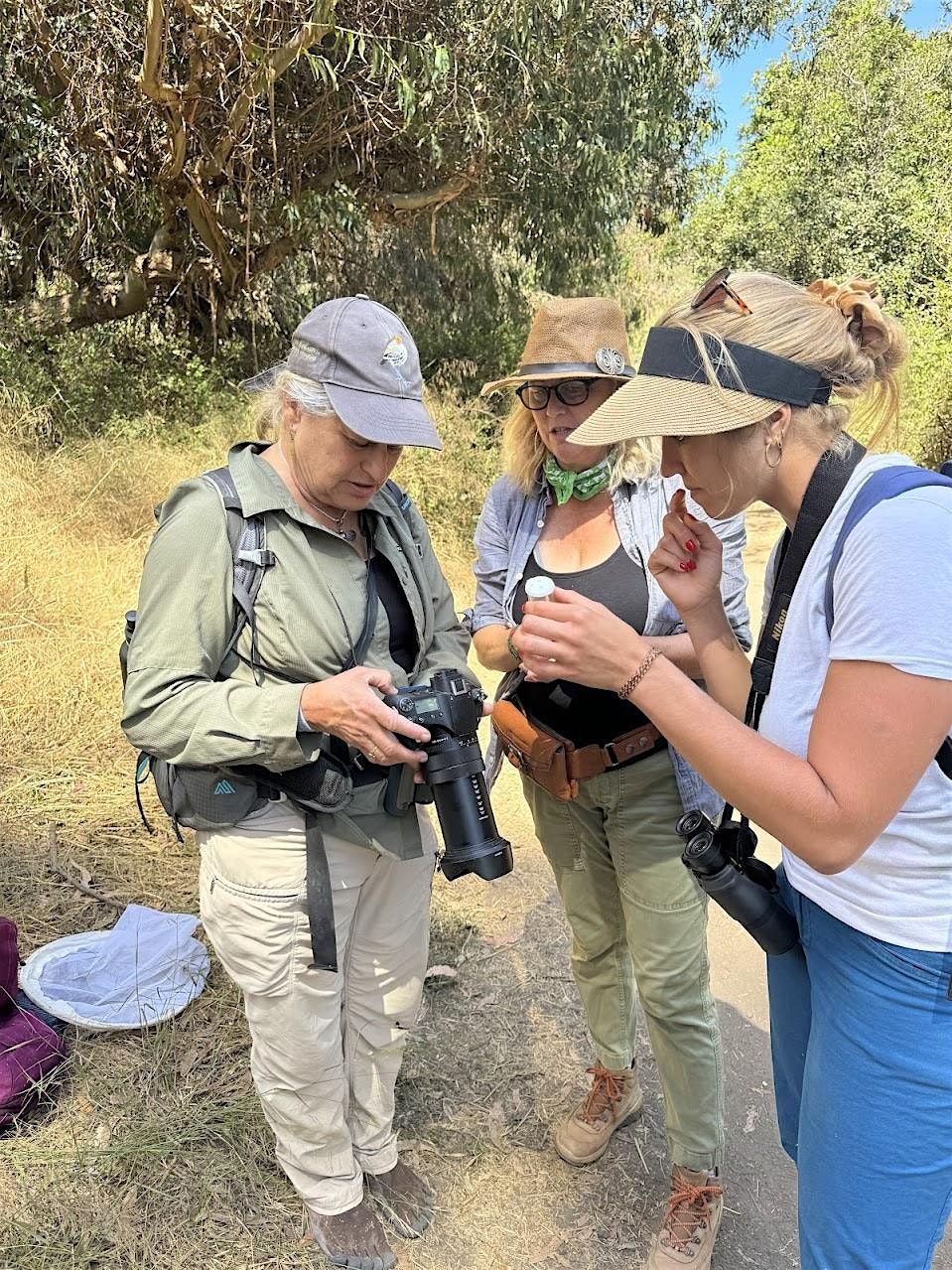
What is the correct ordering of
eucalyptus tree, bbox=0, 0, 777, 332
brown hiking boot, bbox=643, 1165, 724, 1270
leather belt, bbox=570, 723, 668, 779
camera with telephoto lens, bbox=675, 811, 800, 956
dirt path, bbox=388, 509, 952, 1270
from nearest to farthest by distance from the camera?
camera with telephoto lens, bbox=675, 811, 800, 956 < leather belt, bbox=570, 723, 668, 779 < brown hiking boot, bbox=643, 1165, 724, 1270 < dirt path, bbox=388, 509, 952, 1270 < eucalyptus tree, bbox=0, 0, 777, 332

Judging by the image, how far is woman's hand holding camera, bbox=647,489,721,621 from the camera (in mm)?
1680

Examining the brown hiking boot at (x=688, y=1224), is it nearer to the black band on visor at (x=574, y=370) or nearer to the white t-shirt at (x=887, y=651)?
the white t-shirt at (x=887, y=651)

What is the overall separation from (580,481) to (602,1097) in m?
1.70

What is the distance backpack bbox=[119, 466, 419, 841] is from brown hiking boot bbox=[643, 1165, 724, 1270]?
133cm

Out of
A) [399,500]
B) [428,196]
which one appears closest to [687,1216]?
[399,500]

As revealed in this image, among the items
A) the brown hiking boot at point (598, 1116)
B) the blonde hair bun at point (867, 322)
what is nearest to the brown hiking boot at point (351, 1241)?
the brown hiking boot at point (598, 1116)

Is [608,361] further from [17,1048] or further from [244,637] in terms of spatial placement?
[17,1048]

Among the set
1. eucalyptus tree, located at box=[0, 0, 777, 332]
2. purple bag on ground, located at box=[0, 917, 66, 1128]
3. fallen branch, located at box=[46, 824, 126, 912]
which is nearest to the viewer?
purple bag on ground, located at box=[0, 917, 66, 1128]

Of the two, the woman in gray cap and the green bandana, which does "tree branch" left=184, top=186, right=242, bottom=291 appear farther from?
the woman in gray cap

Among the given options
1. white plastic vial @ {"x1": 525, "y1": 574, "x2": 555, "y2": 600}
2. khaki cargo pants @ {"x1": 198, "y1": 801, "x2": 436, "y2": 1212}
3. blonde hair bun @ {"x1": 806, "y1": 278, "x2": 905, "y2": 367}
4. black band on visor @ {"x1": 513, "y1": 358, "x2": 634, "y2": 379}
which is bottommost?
khaki cargo pants @ {"x1": 198, "y1": 801, "x2": 436, "y2": 1212}

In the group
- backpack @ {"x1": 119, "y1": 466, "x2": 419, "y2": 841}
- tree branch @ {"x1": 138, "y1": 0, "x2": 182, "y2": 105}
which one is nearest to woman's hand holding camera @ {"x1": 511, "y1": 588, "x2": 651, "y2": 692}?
backpack @ {"x1": 119, "y1": 466, "x2": 419, "y2": 841}

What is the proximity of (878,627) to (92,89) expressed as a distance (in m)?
Result: 7.55

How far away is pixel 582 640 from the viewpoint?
141cm

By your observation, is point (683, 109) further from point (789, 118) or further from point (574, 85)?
point (789, 118)
